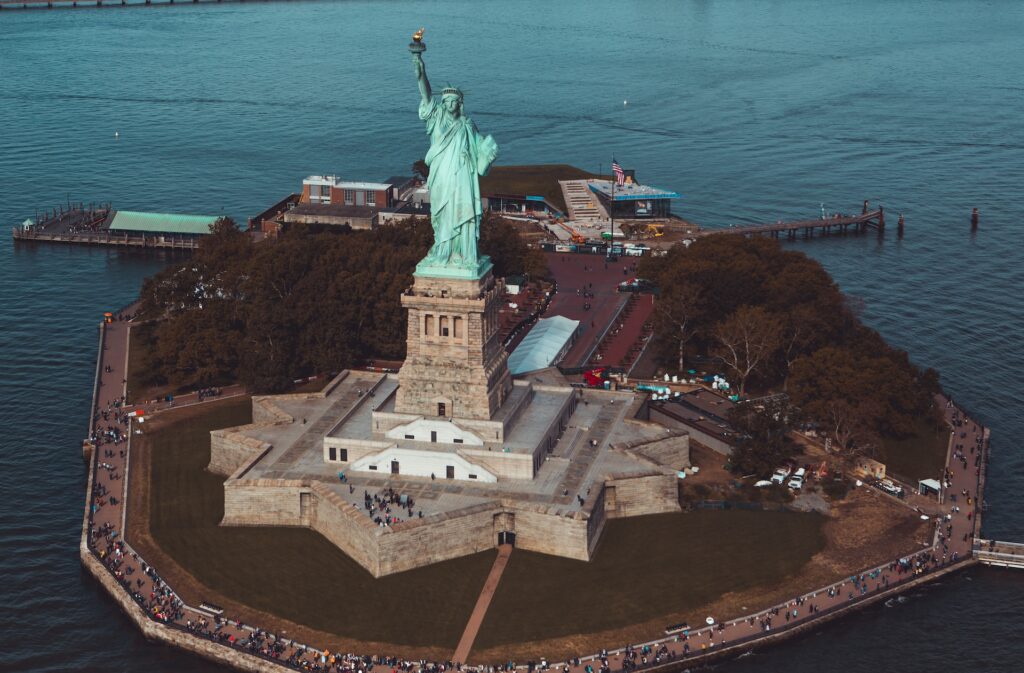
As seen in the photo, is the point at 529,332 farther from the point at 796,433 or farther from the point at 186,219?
the point at 186,219

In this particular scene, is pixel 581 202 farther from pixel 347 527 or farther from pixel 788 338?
pixel 347 527

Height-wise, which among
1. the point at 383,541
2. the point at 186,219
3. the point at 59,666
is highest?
the point at 186,219

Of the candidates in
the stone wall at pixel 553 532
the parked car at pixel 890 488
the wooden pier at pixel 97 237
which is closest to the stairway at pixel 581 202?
the wooden pier at pixel 97 237

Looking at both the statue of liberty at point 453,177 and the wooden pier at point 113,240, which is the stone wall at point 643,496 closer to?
the statue of liberty at point 453,177

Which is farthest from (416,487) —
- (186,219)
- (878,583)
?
(186,219)

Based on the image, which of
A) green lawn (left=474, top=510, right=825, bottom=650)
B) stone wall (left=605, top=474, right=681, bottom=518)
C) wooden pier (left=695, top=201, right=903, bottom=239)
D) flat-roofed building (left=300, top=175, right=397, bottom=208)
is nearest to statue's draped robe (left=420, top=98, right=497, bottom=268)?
stone wall (left=605, top=474, right=681, bottom=518)

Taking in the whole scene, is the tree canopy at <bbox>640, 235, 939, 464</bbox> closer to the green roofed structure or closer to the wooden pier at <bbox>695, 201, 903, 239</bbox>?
the wooden pier at <bbox>695, 201, 903, 239</bbox>
